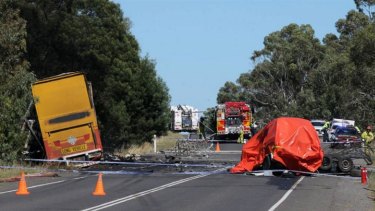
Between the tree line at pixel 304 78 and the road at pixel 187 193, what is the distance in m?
39.0

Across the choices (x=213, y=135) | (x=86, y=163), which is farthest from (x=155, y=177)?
(x=213, y=135)

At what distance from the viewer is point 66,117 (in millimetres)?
26141

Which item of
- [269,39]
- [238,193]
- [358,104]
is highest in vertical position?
[269,39]

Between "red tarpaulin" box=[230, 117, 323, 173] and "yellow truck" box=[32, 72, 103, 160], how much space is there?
256 inches

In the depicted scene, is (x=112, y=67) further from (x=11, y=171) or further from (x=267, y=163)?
(x=267, y=163)

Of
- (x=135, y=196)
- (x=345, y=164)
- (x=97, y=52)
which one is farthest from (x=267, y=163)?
(x=97, y=52)

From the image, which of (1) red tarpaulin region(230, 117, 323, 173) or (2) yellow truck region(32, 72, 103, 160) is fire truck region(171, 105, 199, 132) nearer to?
(2) yellow truck region(32, 72, 103, 160)

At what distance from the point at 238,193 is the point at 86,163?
11287 millimetres

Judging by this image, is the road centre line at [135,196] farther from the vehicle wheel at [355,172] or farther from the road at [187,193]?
the vehicle wheel at [355,172]

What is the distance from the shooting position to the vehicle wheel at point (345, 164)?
80.4 ft

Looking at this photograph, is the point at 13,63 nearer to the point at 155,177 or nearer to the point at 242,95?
the point at 155,177

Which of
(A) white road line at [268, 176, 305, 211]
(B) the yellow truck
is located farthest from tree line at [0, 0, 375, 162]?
(A) white road line at [268, 176, 305, 211]

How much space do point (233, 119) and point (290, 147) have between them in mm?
33534

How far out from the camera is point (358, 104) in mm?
60969
